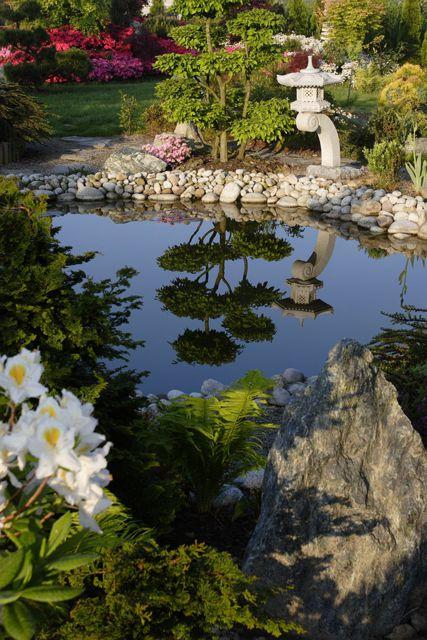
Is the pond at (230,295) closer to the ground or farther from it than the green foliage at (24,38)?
closer to the ground

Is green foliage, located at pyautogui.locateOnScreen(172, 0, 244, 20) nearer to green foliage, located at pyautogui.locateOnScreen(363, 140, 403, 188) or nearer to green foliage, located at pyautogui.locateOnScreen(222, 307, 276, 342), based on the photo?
green foliage, located at pyautogui.locateOnScreen(363, 140, 403, 188)

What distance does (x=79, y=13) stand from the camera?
27.9 metres

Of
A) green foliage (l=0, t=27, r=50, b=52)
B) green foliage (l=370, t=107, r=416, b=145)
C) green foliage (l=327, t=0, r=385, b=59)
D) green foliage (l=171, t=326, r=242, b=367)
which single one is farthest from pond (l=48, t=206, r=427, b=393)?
green foliage (l=327, t=0, r=385, b=59)

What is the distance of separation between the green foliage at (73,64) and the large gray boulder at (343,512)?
21.4 meters

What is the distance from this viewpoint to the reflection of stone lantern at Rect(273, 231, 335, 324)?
8430 millimetres

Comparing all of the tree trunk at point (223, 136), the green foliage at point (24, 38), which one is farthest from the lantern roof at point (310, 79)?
the green foliage at point (24, 38)

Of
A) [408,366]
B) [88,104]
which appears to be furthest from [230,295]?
[88,104]

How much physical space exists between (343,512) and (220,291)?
19.2ft

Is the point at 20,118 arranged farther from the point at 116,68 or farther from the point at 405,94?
the point at 116,68

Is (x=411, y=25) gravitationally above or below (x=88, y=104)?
above

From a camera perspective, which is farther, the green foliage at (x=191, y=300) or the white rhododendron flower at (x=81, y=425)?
the green foliage at (x=191, y=300)

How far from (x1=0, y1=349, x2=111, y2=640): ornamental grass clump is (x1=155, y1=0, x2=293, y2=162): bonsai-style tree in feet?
40.0

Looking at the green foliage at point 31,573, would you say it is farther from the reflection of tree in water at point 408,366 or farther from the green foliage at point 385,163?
the green foliage at point 385,163

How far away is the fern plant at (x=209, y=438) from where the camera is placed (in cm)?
405
